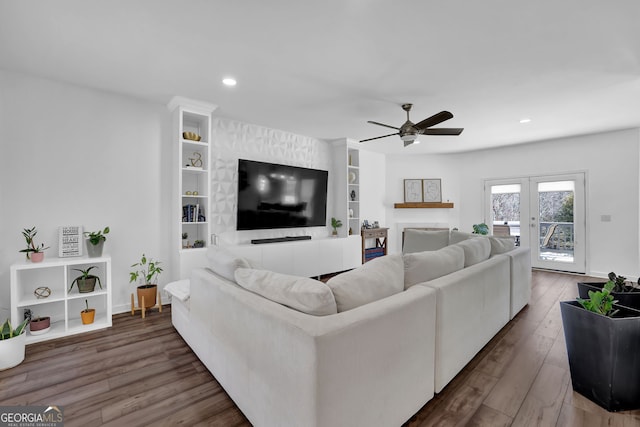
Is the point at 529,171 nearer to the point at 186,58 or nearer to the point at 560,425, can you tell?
the point at 560,425

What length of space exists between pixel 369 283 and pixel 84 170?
328cm

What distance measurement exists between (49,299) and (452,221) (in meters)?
6.86

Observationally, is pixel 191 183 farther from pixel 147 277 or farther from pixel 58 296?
pixel 58 296

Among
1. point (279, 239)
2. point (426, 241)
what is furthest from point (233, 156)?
point (426, 241)

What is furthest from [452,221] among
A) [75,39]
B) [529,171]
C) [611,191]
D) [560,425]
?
[75,39]

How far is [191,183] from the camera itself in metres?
3.87

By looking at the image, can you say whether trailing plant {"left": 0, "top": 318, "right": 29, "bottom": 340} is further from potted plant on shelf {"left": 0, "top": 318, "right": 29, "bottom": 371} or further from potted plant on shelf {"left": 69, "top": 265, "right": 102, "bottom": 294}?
potted plant on shelf {"left": 69, "top": 265, "right": 102, "bottom": 294}

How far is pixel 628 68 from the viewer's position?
2682 millimetres

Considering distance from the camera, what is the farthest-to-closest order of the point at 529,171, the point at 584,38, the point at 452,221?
the point at 452,221 < the point at 529,171 < the point at 584,38

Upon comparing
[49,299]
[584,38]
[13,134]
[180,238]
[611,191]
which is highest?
[584,38]

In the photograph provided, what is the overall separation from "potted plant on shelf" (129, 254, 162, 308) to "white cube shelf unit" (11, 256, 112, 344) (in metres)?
0.32

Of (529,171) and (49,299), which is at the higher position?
(529,171)

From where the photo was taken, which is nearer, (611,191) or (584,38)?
(584,38)

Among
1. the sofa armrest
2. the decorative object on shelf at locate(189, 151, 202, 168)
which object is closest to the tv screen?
the decorative object on shelf at locate(189, 151, 202, 168)
